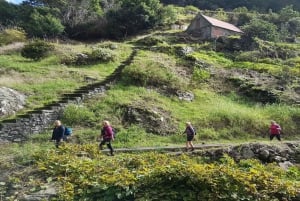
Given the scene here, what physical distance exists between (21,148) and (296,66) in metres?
23.2

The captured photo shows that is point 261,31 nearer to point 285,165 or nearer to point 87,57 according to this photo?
point 87,57

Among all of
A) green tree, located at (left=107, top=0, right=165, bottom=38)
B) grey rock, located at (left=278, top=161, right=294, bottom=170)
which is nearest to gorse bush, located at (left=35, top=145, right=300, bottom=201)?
grey rock, located at (left=278, top=161, right=294, bottom=170)

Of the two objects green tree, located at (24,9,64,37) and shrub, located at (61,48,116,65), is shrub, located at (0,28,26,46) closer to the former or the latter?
green tree, located at (24,9,64,37)

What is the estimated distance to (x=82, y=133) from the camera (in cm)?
2228

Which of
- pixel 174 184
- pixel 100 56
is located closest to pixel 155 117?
pixel 100 56

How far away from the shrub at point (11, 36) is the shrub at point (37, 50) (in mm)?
6221

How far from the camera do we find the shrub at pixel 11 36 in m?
40.8

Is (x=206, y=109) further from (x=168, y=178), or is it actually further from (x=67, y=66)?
(x=168, y=178)

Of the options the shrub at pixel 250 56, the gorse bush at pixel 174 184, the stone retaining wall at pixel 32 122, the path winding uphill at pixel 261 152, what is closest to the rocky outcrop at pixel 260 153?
the path winding uphill at pixel 261 152

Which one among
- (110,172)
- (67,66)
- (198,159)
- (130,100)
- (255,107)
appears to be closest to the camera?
(110,172)

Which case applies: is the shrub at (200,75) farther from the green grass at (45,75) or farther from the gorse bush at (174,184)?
the gorse bush at (174,184)

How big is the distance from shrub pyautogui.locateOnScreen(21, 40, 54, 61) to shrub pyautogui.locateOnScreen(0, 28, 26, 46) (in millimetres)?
6221

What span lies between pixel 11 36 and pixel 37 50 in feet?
27.9

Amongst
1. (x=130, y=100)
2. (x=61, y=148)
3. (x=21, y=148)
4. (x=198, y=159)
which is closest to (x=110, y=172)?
(x=61, y=148)
